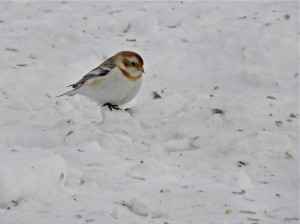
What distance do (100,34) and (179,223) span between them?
4921 mm

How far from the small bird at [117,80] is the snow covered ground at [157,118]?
0.18 metres

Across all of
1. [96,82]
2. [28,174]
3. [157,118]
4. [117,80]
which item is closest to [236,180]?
[28,174]

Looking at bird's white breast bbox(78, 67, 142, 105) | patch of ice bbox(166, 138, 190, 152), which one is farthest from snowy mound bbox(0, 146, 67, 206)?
bird's white breast bbox(78, 67, 142, 105)

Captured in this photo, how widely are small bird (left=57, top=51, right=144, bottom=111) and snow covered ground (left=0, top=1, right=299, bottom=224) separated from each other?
18cm

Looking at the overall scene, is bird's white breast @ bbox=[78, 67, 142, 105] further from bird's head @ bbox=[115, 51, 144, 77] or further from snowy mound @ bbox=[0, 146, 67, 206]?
snowy mound @ bbox=[0, 146, 67, 206]

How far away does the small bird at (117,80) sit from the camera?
19.6 feet

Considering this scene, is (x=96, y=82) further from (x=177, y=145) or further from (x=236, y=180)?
(x=236, y=180)

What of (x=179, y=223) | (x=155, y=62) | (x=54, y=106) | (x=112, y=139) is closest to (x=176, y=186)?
(x=179, y=223)

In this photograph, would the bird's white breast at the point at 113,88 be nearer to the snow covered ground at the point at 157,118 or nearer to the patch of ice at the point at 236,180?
the snow covered ground at the point at 157,118

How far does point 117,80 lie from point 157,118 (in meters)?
0.46

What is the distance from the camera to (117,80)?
5.98m

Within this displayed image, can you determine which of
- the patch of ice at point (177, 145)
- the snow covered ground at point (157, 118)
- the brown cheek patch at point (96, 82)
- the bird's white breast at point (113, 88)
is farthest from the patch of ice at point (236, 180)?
the brown cheek patch at point (96, 82)

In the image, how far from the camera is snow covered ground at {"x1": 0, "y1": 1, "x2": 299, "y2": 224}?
394 cm

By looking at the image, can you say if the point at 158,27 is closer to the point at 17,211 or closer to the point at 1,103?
the point at 1,103
